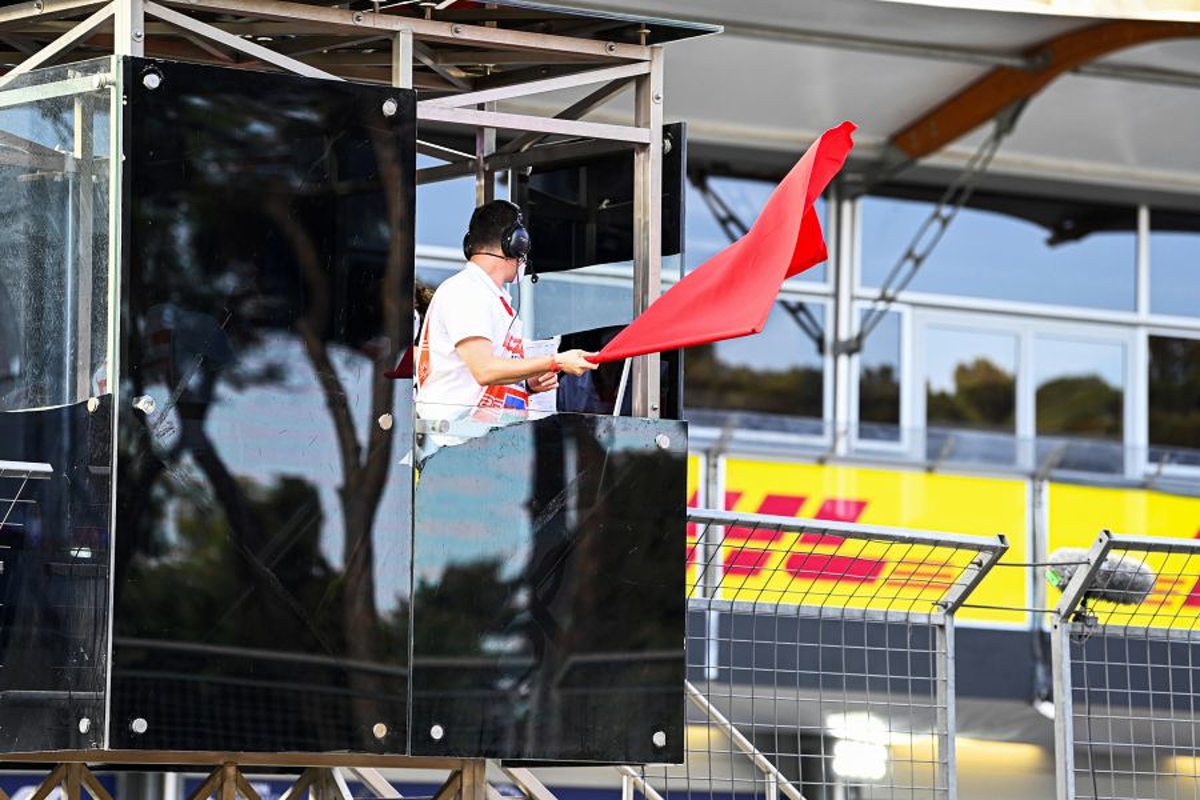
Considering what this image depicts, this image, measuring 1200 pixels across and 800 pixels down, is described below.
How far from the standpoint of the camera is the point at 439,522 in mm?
6395

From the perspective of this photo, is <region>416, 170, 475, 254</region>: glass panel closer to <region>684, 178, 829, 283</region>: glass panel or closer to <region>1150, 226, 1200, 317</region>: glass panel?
<region>684, 178, 829, 283</region>: glass panel

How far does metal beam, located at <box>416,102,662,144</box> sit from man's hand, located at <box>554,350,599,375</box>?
0.83m

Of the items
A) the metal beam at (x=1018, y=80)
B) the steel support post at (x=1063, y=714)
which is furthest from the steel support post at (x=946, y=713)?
the metal beam at (x=1018, y=80)

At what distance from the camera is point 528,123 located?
696 centimetres

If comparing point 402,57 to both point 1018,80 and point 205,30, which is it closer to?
point 205,30

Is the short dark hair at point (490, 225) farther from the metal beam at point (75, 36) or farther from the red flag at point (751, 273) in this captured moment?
the metal beam at point (75, 36)

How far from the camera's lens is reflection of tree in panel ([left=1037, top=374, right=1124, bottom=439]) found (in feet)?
66.4

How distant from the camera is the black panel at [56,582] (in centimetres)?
599

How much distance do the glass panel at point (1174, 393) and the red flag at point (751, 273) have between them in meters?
14.6

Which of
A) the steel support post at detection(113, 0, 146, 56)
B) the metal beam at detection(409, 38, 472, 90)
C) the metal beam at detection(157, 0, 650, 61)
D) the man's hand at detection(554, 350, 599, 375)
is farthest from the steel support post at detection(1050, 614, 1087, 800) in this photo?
the steel support post at detection(113, 0, 146, 56)

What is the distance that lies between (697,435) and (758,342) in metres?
2.38

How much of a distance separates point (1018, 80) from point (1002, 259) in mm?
3539

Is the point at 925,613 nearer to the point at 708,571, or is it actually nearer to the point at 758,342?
the point at 708,571

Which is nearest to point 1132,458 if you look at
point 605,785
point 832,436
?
point 832,436
